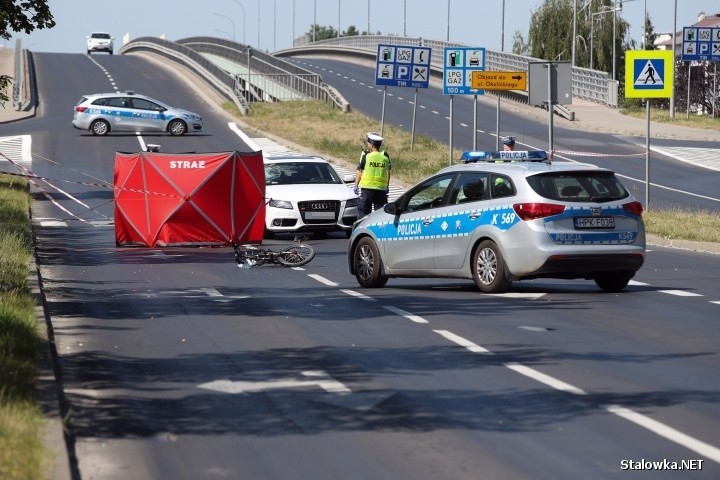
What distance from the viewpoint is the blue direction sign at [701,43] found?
67000 millimetres

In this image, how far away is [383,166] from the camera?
2261cm

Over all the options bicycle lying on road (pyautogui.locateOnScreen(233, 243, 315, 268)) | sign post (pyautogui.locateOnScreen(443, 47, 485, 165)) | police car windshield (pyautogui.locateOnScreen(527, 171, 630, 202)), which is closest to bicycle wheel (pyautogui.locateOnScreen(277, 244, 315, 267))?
bicycle lying on road (pyautogui.locateOnScreen(233, 243, 315, 268))

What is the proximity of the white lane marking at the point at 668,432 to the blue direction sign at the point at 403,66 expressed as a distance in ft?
107

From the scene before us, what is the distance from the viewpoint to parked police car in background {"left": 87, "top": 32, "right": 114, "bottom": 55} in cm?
10919

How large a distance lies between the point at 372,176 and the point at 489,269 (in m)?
7.15

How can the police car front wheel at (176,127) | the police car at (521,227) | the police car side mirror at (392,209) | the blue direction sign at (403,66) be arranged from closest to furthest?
the police car at (521,227) < the police car side mirror at (392,209) < the blue direction sign at (403,66) < the police car front wheel at (176,127)

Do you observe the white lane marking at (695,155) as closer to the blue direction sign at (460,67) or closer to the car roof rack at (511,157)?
the blue direction sign at (460,67)

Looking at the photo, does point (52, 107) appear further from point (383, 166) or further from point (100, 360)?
point (100, 360)

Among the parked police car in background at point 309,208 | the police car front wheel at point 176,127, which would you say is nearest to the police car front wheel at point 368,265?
the parked police car in background at point 309,208

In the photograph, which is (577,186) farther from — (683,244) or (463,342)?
(683,244)

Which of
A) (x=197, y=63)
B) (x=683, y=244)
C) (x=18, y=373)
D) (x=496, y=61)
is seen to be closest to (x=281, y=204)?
(x=683, y=244)

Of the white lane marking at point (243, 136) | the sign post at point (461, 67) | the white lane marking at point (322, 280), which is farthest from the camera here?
the white lane marking at point (243, 136)

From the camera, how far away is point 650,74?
90.3 ft

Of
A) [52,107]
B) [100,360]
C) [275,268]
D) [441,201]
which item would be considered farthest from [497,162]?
[52,107]
